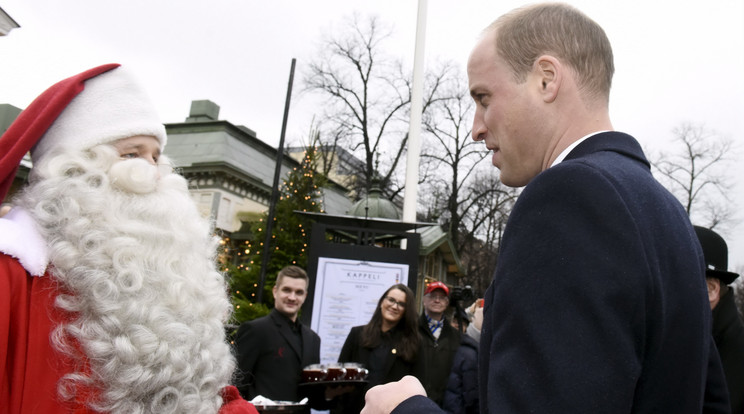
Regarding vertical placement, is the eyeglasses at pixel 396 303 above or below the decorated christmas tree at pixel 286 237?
below

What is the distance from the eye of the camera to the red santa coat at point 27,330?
131 centimetres

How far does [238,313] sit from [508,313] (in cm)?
1096

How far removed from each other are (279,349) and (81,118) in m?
3.70

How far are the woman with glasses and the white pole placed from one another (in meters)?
4.77

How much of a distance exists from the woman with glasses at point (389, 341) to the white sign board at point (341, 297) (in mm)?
1261

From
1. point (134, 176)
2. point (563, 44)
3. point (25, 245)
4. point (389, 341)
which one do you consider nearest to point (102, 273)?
point (25, 245)

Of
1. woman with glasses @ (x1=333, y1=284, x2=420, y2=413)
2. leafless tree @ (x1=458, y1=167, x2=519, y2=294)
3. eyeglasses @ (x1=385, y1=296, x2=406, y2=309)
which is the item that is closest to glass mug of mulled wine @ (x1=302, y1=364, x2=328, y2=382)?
woman with glasses @ (x1=333, y1=284, x2=420, y2=413)

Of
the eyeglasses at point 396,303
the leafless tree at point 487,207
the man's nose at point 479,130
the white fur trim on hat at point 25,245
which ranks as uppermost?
the leafless tree at point 487,207

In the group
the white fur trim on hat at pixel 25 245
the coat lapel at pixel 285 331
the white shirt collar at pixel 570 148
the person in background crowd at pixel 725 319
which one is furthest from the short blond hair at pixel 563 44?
the coat lapel at pixel 285 331

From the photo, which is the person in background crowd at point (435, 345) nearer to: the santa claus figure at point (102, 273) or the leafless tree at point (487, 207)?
the santa claus figure at point (102, 273)

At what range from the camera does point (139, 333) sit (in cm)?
147

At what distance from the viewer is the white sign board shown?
6973 millimetres

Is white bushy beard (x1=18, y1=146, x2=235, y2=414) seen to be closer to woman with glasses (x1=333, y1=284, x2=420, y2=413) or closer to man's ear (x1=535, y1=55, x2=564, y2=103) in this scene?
man's ear (x1=535, y1=55, x2=564, y2=103)

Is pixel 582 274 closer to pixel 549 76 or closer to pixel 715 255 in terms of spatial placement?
pixel 549 76
